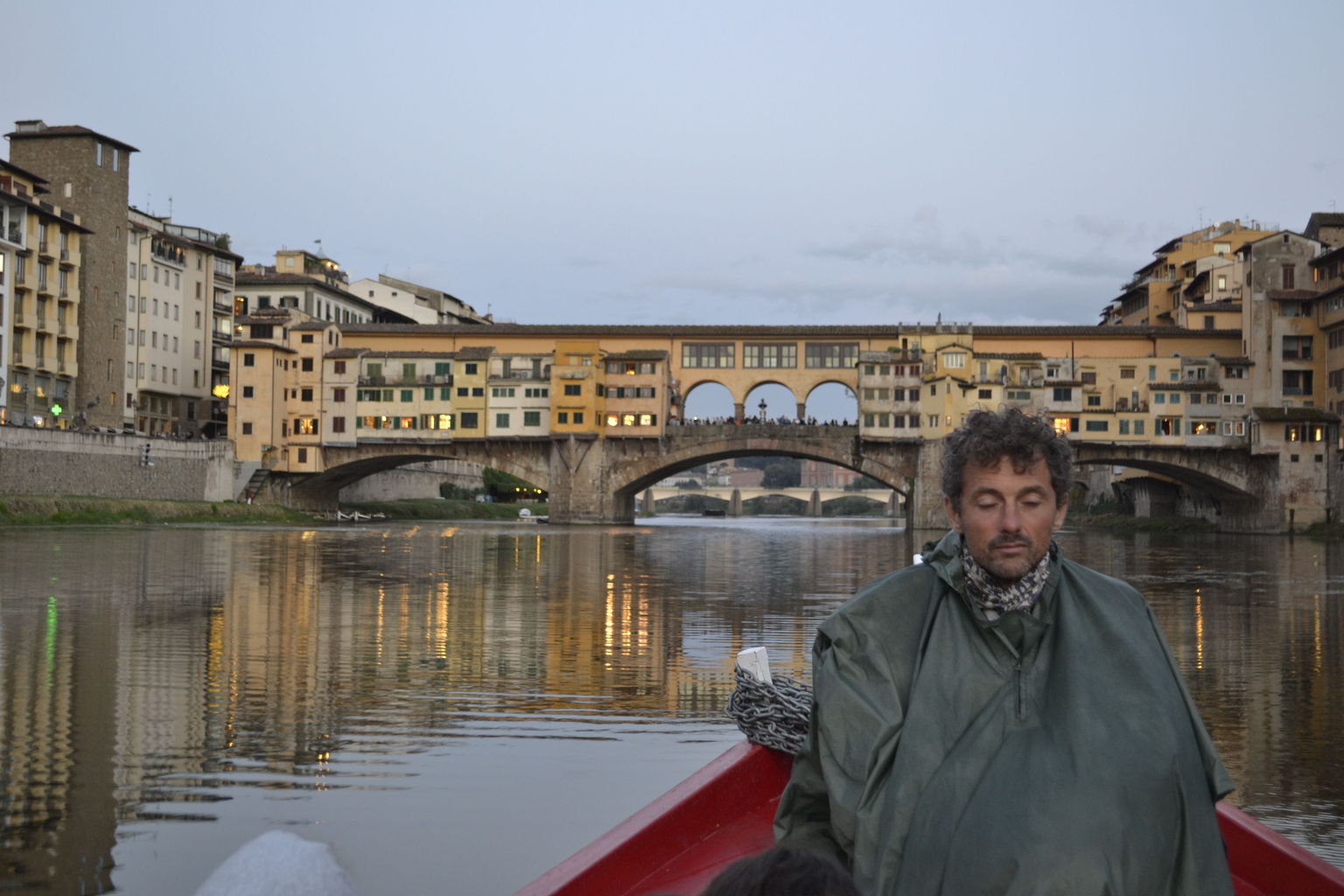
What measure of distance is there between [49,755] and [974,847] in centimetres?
564

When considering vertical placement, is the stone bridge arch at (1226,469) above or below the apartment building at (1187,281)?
below

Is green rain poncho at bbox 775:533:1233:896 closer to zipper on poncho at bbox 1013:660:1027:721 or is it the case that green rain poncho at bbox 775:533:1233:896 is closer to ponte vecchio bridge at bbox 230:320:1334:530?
zipper on poncho at bbox 1013:660:1027:721

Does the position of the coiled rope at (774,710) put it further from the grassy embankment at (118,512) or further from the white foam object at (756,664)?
the grassy embankment at (118,512)

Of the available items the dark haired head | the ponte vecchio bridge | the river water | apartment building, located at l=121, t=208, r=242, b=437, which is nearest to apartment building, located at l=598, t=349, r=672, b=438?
the ponte vecchio bridge

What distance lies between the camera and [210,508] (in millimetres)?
49188

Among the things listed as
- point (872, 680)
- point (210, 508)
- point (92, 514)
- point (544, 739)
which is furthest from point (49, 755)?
point (210, 508)

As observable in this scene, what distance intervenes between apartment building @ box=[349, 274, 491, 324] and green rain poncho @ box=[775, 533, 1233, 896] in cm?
8288

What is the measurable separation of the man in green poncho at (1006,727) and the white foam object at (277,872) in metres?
1.40

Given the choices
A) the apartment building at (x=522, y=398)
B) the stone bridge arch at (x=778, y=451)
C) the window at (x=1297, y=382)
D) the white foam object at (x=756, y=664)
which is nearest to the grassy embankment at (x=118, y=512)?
the apartment building at (x=522, y=398)

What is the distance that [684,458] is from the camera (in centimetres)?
6056

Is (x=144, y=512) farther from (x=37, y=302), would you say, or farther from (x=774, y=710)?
(x=774, y=710)

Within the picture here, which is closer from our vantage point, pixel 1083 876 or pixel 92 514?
pixel 1083 876

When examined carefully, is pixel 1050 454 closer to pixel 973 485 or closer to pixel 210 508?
pixel 973 485

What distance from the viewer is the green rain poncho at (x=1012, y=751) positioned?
2785mm
